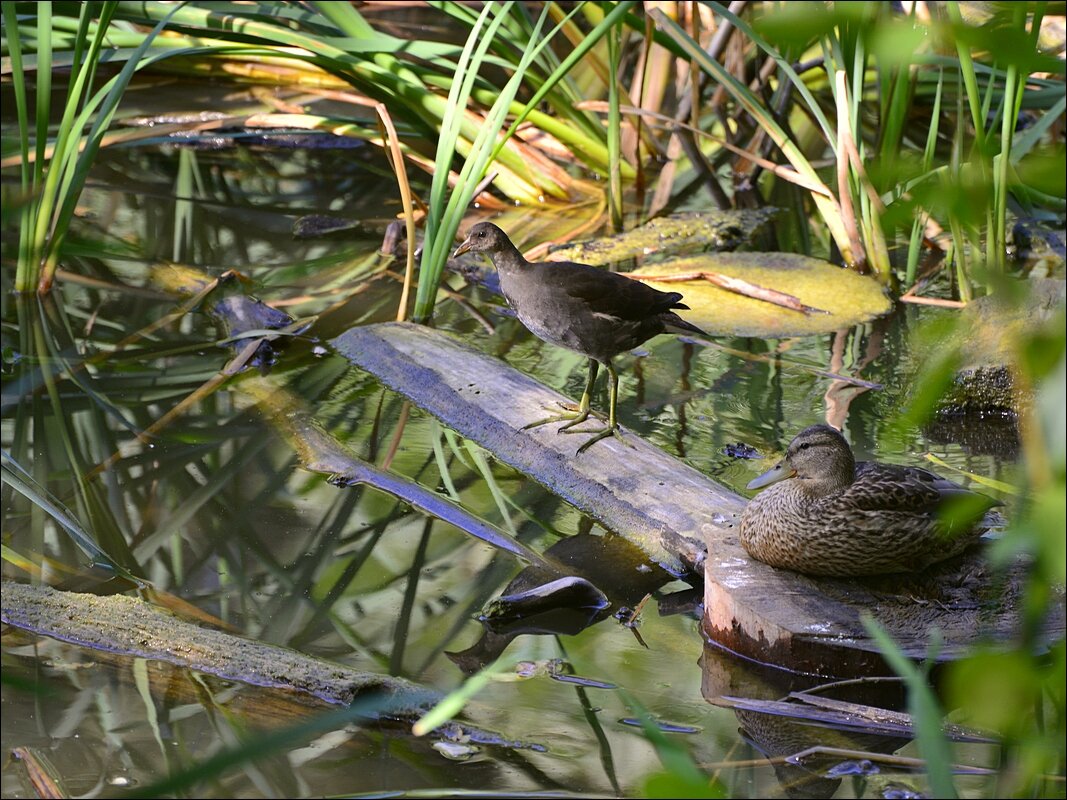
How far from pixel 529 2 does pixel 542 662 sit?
26.0 ft

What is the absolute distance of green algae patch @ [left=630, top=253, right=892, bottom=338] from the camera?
5465 mm

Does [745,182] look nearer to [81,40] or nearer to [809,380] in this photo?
[809,380]

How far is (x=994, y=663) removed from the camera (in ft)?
2.82

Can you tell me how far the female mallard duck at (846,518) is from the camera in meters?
3.05

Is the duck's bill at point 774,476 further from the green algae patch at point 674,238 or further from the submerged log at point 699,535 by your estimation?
the green algae patch at point 674,238

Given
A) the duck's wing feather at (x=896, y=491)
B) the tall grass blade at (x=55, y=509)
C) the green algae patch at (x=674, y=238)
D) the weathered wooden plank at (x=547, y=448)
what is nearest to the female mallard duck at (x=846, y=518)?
the duck's wing feather at (x=896, y=491)

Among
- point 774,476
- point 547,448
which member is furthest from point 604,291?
point 774,476

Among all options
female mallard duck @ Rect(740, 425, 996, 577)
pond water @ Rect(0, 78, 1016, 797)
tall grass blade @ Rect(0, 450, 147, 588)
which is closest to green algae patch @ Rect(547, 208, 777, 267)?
pond water @ Rect(0, 78, 1016, 797)

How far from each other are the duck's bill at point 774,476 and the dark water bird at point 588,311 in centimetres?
70

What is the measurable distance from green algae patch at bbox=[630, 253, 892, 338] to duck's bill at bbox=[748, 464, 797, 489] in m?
1.92

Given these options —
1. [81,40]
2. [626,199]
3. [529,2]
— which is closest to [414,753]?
[81,40]

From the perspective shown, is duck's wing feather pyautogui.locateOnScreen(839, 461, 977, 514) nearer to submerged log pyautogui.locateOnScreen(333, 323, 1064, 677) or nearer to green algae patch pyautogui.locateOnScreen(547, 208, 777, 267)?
submerged log pyautogui.locateOnScreen(333, 323, 1064, 677)

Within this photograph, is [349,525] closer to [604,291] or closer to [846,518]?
[604,291]

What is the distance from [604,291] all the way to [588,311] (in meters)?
0.09
